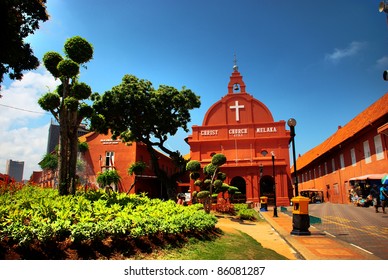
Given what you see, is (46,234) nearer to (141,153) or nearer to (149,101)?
(149,101)

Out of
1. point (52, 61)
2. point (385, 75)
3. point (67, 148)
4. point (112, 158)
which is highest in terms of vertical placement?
point (52, 61)

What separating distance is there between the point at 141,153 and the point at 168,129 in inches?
217

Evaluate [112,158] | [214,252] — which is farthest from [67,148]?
[112,158]

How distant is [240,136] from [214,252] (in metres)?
21.3

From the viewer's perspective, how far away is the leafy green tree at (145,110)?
73.4 ft

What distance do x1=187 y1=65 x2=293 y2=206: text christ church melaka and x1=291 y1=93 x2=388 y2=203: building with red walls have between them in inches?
136

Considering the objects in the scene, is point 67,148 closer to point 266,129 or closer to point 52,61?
point 52,61

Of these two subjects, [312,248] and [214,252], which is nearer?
[214,252]

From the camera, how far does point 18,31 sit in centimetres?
696

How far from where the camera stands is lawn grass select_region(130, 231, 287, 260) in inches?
204

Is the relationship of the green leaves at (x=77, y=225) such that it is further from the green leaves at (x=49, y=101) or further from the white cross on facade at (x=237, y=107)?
the white cross on facade at (x=237, y=107)

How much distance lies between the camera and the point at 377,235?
7836 mm

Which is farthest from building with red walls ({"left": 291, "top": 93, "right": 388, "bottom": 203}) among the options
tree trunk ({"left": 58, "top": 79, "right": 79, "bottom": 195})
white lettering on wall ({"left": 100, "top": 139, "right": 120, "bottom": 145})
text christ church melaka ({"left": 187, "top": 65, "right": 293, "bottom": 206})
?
white lettering on wall ({"left": 100, "top": 139, "right": 120, "bottom": 145})
